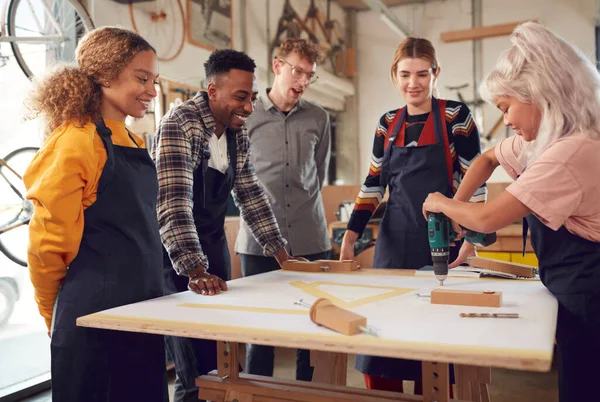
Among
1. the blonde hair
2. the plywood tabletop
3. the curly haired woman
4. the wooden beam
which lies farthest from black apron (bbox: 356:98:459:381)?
the wooden beam

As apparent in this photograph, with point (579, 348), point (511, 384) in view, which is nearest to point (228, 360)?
point (579, 348)

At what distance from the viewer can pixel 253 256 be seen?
2.83 m

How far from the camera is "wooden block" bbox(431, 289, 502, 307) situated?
151 cm

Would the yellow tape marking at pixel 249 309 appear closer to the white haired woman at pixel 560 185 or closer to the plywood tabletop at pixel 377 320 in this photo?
the plywood tabletop at pixel 377 320

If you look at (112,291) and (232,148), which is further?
(232,148)

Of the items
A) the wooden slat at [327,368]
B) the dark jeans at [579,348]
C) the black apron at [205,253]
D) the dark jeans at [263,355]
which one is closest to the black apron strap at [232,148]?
the black apron at [205,253]

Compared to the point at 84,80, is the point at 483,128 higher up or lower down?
higher up

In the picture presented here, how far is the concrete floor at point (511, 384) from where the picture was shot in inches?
135

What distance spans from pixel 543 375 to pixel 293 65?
2637 millimetres

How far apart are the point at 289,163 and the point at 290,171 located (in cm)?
4

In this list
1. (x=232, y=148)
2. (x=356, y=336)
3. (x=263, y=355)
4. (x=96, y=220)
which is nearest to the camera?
(x=356, y=336)

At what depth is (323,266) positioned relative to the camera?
2.32 metres

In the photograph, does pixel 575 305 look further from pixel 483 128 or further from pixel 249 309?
pixel 483 128

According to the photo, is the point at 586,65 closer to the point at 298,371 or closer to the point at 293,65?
the point at 293,65
